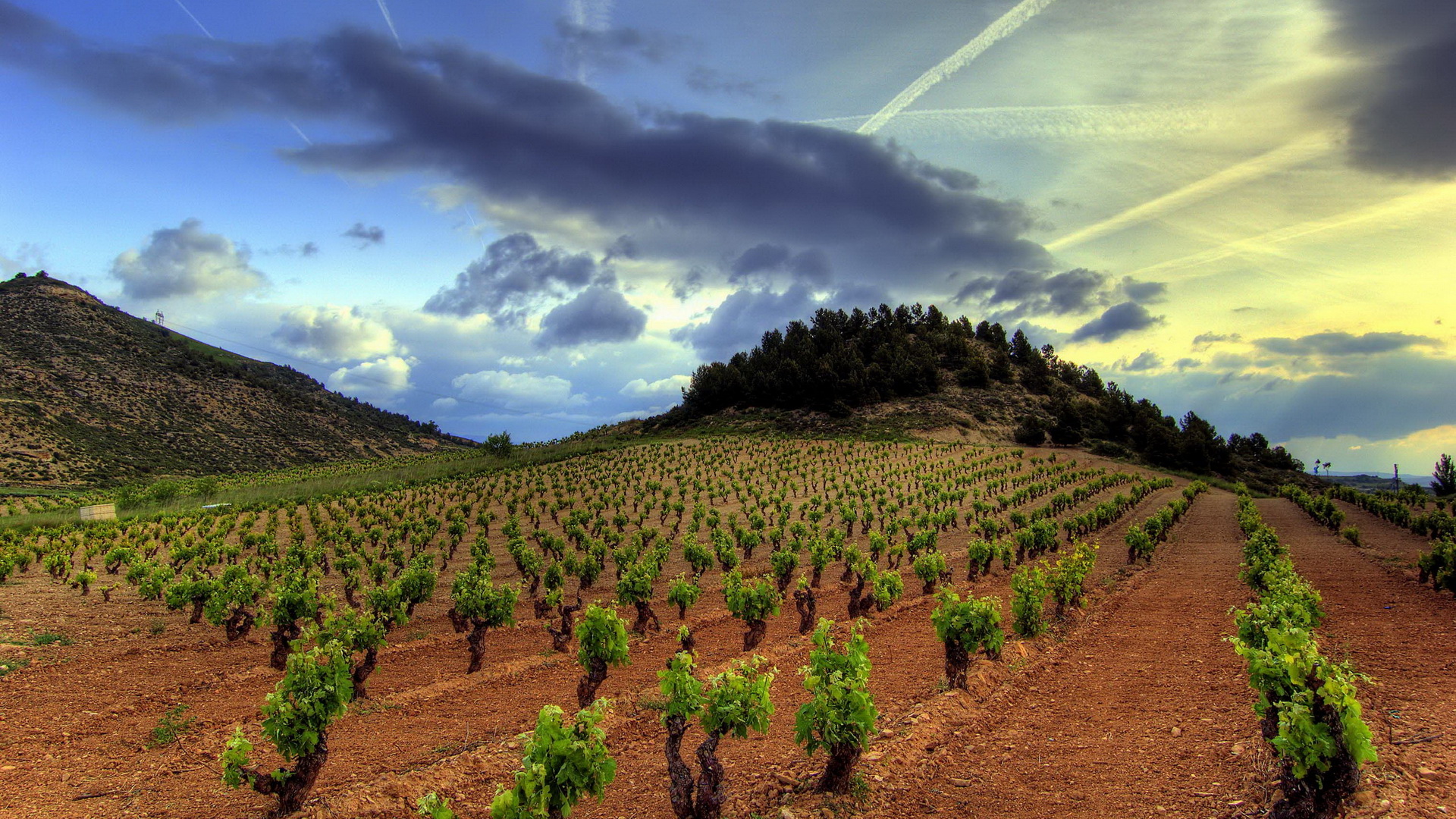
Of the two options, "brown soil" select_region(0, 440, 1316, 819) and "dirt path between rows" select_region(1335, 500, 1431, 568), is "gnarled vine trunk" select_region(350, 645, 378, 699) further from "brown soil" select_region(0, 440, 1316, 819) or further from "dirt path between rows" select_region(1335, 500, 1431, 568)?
"dirt path between rows" select_region(1335, 500, 1431, 568)

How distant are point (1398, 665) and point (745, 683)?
13570mm

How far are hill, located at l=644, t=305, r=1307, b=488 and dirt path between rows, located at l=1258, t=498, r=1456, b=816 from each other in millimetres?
57367

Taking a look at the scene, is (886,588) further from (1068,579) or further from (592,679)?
(592,679)

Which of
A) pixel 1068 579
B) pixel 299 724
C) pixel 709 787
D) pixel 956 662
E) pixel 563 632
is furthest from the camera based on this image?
pixel 1068 579

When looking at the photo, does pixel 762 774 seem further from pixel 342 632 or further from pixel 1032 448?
pixel 1032 448

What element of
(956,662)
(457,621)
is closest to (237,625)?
(457,621)

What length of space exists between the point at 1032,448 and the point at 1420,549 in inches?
1890

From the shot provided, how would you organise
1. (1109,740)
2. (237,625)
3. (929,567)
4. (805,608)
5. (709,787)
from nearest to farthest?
(709,787), (1109,740), (805,608), (237,625), (929,567)

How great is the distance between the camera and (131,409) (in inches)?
3848

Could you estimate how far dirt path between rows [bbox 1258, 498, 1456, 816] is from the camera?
7883 millimetres

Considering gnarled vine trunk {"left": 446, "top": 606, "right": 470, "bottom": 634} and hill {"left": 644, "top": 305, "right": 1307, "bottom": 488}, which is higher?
hill {"left": 644, "top": 305, "right": 1307, "bottom": 488}

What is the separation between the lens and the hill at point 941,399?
8056 cm

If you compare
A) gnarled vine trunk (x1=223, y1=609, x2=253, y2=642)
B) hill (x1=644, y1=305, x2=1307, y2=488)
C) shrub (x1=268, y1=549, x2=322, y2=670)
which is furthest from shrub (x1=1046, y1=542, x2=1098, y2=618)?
hill (x1=644, y1=305, x2=1307, y2=488)

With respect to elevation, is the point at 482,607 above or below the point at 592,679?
above
